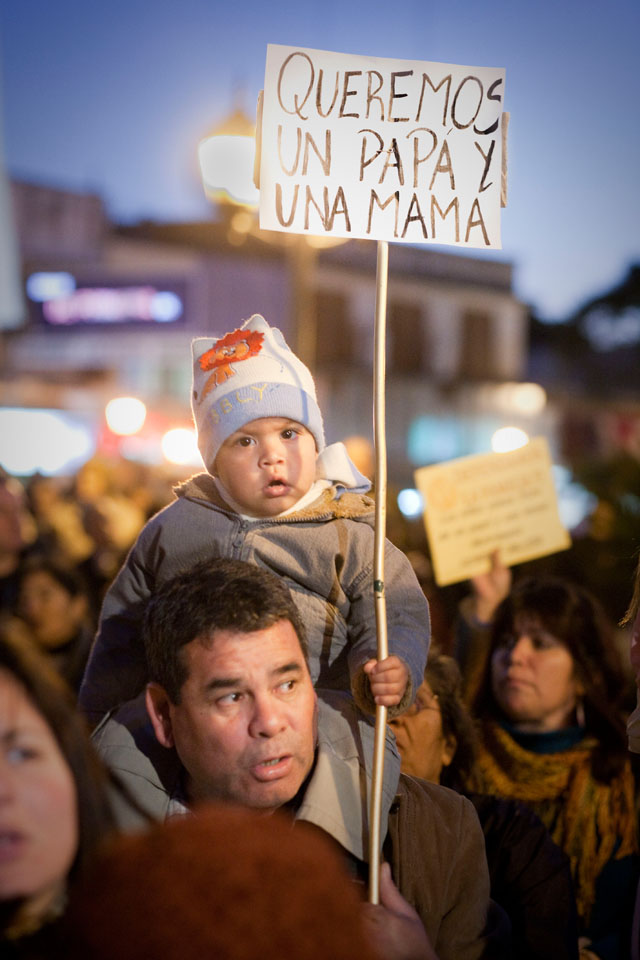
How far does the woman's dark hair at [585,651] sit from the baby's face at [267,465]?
1403 mm

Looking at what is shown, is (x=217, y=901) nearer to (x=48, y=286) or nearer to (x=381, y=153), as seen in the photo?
(x=381, y=153)

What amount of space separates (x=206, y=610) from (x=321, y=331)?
28.8 metres

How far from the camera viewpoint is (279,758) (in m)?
2.12

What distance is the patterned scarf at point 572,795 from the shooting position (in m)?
3.31

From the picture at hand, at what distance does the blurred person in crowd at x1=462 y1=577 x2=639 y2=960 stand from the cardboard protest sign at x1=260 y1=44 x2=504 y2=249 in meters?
1.68

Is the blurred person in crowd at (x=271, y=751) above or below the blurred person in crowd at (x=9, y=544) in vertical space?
below

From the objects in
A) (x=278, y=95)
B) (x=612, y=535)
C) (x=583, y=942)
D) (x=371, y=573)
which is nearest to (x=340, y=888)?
(x=371, y=573)

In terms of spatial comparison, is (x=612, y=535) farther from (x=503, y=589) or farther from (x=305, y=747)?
(x=305, y=747)

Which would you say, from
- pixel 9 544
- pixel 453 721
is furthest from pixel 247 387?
pixel 9 544

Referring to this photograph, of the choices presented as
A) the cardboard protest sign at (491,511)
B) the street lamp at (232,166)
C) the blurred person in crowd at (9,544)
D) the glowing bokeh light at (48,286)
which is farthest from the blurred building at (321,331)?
the cardboard protest sign at (491,511)

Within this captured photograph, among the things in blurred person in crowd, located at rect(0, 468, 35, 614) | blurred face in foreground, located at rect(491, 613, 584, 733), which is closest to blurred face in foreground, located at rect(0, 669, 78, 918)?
blurred face in foreground, located at rect(491, 613, 584, 733)

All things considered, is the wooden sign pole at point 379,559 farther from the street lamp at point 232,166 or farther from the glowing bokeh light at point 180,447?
the glowing bokeh light at point 180,447

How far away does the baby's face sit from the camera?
8.49 ft

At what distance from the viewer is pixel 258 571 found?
231 centimetres
